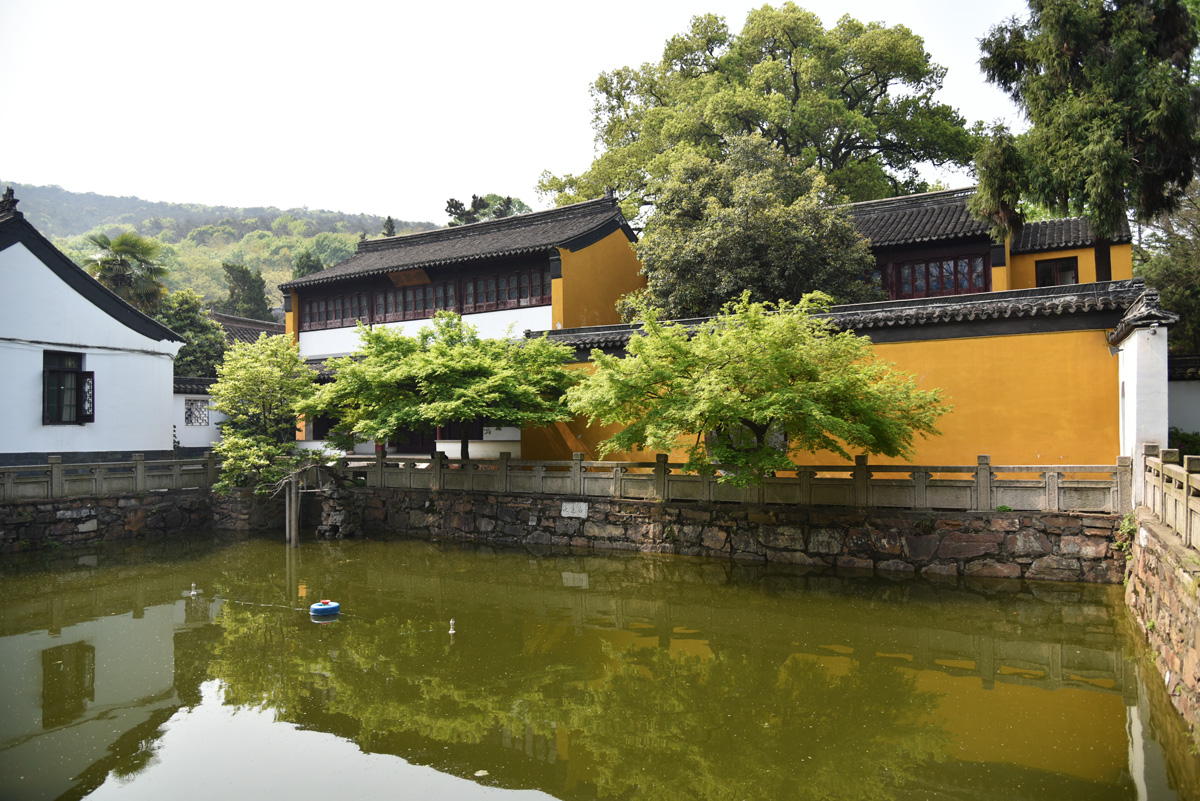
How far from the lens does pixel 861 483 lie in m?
12.3

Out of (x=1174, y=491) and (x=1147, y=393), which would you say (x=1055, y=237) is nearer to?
(x=1147, y=393)

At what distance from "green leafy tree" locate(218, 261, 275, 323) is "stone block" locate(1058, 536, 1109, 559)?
36.5 m

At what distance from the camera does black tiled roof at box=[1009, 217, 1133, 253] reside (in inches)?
674

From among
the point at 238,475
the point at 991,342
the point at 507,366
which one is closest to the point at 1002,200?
the point at 991,342

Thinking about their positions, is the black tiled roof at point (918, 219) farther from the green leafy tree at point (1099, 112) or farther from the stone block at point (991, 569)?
the stone block at point (991, 569)

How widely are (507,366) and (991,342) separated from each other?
884 centimetres

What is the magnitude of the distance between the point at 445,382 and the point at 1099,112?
1288 cm

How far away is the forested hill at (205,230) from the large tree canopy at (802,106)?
36.5 metres

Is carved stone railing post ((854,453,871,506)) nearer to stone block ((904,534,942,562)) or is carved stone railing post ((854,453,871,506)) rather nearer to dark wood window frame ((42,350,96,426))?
stone block ((904,534,942,562))

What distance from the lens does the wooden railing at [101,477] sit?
14484 millimetres

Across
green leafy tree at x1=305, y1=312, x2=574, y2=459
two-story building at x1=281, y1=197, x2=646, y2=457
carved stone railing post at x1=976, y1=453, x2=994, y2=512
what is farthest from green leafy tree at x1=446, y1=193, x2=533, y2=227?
carved stone railing post at x1=976, y1=453, x2=994, y2=512

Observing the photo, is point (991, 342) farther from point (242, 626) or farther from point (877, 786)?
point (242, 626)

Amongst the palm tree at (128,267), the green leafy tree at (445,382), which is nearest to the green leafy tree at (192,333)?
the palm tree at (128,267)

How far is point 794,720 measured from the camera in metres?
6.51
